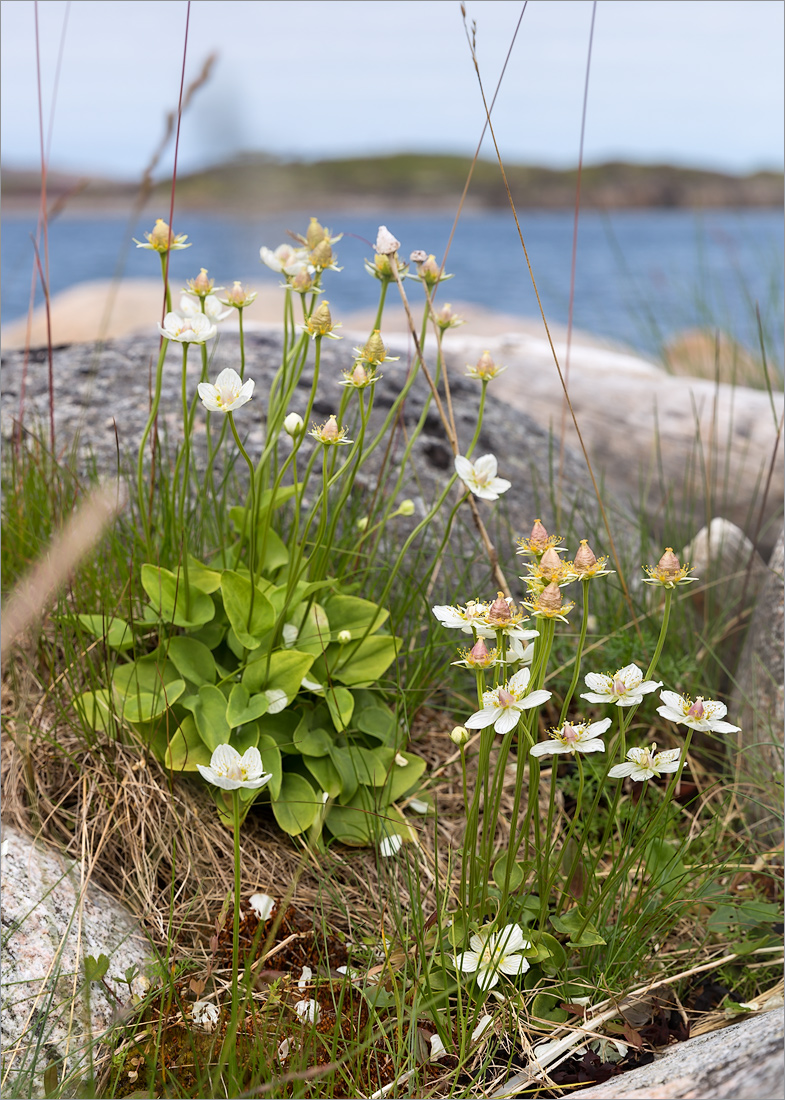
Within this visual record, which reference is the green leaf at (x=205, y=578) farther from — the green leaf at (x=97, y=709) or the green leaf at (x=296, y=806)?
the green leaf at (x=296, y=806)

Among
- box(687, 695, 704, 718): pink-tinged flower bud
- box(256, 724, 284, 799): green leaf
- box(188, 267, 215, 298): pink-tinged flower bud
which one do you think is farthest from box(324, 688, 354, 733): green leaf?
box(188, 267, 215, 298): pink-tinged flower bud

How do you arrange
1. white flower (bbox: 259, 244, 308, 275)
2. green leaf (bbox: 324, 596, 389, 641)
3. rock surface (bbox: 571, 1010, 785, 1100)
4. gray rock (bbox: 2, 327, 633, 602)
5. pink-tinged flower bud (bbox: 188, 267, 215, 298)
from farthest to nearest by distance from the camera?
1. gray rock (bbox: 2, 327, 633, 602)
2. green leaf (bbox: 324, 596, 389, 641)
3. white flower (bbox: 259, 244, 308, 275)
4. pink-tinged flower bud (bbox: 188, 267, 215, 298)
5. rock surface (bbox: 571, 1010, 785, 1100)

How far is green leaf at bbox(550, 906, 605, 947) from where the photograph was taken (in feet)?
4.17

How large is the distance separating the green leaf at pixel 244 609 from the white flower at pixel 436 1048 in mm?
695

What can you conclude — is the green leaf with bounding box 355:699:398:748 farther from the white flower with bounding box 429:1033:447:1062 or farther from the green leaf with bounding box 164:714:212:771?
the white flower with bounding box 429:1033:447:1062

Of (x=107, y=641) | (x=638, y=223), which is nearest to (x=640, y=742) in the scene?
(x=107, y=641)

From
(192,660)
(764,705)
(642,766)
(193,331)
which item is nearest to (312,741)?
(192,660)

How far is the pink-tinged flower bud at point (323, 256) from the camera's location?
1.47m

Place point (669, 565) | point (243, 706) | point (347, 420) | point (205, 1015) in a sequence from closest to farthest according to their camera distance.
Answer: point (669, 565)
point (205, 1015)
point (243, 706)
point (347, 420)

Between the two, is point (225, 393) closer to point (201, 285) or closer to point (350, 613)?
point (201, 285)

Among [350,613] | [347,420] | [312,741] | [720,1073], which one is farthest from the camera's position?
[347,420]

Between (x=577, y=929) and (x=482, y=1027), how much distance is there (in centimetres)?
21

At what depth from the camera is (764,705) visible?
74.3 inches

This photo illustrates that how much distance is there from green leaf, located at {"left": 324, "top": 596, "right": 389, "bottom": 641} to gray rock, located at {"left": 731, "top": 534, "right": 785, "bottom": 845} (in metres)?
0.81
